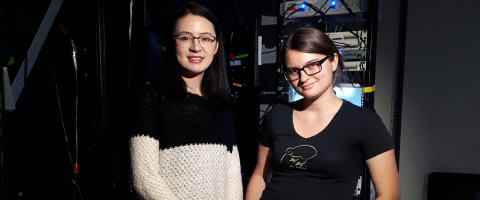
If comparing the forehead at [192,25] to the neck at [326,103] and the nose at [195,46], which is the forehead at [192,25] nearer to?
the nose at [195,46]

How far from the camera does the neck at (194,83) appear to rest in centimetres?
126

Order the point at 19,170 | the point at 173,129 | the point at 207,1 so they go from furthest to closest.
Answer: the point at 207,1, the point at 19,170, the point at 173,129

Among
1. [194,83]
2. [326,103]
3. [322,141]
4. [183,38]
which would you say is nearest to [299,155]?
[322,141]

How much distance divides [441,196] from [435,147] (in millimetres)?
359

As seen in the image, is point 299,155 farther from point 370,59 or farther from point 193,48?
point 370,59

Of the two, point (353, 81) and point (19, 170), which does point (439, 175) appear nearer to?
point (353, 81)

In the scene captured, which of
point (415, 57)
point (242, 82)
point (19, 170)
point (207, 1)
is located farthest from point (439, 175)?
point (19, 170)

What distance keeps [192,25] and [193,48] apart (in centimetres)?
9

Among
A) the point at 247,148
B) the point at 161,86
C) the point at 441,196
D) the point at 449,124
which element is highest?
the point at 161,86

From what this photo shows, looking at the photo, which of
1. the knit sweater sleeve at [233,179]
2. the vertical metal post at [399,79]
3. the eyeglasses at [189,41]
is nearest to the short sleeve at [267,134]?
the knit sweater sleeve at [233,179]

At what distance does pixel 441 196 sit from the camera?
2.30m

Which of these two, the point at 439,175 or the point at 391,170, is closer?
the point at 391,170

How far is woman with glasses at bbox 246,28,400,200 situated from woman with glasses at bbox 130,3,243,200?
213 millimetres

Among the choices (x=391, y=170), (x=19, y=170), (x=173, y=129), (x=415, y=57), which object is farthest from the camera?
(x=415, y=57)
